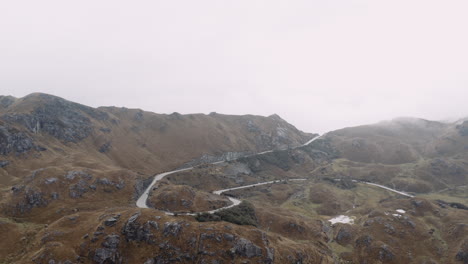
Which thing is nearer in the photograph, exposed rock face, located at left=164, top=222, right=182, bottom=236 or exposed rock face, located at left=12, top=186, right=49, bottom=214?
exposed rock face, located at left=164, top=222, right=182, bottom=236

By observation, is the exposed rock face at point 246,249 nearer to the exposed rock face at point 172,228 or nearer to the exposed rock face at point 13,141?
the exposed rock face at point 172,228

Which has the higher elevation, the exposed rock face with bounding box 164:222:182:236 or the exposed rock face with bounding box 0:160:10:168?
the exposed rock face with bounding box 0:160:10:168

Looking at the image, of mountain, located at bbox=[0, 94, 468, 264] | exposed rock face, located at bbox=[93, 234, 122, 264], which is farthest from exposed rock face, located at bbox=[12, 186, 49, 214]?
exposed rock face, located at bbox=[93, 234, 122, 264]

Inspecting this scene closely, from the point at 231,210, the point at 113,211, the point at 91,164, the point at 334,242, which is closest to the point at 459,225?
the point at 334,242

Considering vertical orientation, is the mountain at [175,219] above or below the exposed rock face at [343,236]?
above

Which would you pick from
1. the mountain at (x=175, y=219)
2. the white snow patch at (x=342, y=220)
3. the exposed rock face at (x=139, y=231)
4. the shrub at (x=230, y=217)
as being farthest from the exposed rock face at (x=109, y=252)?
the white snow patch at (x=342, y=220)

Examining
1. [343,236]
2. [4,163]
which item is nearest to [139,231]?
[343,236]

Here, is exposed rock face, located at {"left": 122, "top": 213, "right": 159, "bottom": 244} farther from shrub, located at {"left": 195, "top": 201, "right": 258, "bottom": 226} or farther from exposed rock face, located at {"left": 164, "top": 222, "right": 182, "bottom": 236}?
shrub, located at {"left": 195, "top": 201, "right": 258, "bottom": 226}

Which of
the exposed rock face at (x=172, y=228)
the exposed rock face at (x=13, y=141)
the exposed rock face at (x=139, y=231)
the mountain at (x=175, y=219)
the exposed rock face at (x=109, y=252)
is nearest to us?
the exposed rock face at (x=109, y=252)

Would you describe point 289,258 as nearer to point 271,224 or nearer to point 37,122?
point 271,224

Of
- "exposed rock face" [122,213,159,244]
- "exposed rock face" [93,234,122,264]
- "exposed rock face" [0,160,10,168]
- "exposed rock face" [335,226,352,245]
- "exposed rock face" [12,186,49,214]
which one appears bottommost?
"exposed rock face" [335,226,352,245]

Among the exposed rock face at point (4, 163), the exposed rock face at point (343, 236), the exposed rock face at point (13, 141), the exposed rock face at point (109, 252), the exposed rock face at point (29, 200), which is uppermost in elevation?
the exposed rock face at point (13, 141)
